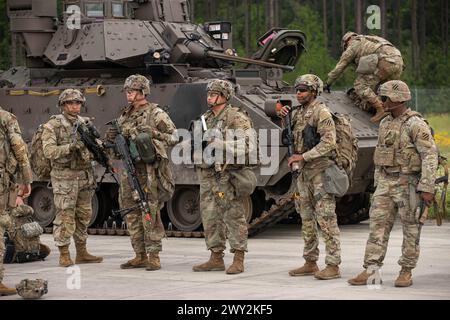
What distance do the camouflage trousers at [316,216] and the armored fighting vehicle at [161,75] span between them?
4299 millimetres

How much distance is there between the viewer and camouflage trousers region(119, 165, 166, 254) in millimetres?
12906

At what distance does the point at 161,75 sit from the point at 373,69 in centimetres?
322

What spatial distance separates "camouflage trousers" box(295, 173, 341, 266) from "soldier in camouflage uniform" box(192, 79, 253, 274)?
719 mm

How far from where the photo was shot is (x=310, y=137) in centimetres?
1206

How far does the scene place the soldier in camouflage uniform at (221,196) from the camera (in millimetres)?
12547

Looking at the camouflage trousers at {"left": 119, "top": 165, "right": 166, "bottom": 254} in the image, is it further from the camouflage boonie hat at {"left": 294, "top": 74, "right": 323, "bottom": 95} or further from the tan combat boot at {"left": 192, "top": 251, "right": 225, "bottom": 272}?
the camouflage boonie hat at {"left": 294, "top": 74, "right": 323, "bottom": 95}

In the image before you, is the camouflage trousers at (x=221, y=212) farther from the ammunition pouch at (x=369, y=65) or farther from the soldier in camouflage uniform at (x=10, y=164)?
the ammunition pouch at (x=369, y=65)

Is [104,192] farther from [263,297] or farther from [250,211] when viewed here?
[263,297]

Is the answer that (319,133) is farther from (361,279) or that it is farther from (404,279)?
(404,279)

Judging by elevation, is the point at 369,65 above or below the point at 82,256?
above

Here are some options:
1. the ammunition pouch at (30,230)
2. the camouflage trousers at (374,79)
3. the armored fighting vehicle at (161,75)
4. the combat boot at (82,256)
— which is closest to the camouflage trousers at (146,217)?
the combat boot at (82,256)

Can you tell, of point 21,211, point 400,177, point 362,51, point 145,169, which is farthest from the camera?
point 362,51

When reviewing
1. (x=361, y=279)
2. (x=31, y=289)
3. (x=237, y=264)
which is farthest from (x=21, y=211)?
(x=361, y=279)

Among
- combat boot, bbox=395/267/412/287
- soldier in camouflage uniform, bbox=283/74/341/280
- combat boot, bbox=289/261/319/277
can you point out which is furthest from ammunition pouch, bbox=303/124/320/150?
combat boot, bbox=395/267/412/287
